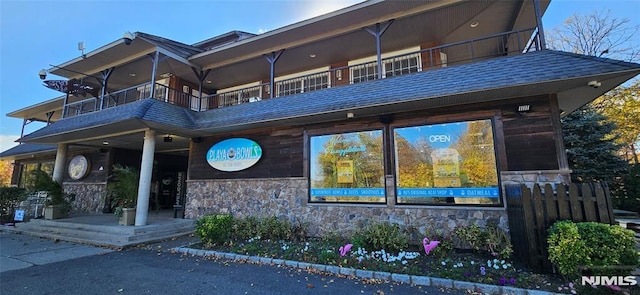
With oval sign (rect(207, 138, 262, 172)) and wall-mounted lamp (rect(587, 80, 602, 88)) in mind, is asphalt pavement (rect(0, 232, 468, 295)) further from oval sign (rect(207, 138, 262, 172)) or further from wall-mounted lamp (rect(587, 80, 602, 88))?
wall-mounted lamp (rect(587, 80, 602, 88))

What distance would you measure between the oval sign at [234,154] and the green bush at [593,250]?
8.24 meters

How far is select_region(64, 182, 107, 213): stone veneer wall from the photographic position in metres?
14.3

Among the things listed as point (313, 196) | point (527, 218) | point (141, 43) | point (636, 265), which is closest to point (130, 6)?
point (141, 43)

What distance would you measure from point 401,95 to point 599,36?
18.9 m

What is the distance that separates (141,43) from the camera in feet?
33.7

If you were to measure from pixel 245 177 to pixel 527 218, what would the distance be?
8.37 m

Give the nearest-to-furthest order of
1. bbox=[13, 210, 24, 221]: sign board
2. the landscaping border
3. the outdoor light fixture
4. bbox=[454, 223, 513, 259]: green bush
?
1. the landscaping border
2. bbox=[454, 223, 513, 259]: green bush
3. the outdoor light fixture
4. bbox=[13, 210, 24, 221]: sign board

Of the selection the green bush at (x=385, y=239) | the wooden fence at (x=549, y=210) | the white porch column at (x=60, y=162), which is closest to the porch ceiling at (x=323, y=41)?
the white porch column at (x=60, y=162)

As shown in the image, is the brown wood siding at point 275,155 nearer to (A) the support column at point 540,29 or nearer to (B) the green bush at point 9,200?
(A) the support column at point 540,29

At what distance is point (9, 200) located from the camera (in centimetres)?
1191

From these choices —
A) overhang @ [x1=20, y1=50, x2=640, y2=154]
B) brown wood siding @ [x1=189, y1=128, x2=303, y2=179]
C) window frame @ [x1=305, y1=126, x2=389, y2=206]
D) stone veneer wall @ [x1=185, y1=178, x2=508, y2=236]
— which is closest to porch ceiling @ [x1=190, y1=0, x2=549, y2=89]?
overhang @ [x1=20, y1=50, x2=640, y2=154]

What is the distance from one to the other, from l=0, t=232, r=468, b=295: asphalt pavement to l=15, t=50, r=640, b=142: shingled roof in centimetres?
427

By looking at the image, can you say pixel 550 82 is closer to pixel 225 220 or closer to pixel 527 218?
pixel 527 218

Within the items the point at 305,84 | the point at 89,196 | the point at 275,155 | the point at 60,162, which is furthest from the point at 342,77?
the point at 89,196
